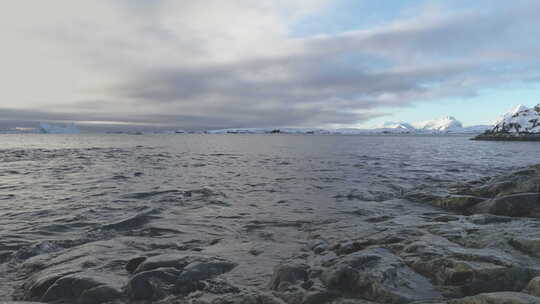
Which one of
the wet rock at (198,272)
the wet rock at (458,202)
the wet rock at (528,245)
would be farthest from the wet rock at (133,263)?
the wet rock at (458,202)

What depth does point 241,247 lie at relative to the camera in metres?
9.01

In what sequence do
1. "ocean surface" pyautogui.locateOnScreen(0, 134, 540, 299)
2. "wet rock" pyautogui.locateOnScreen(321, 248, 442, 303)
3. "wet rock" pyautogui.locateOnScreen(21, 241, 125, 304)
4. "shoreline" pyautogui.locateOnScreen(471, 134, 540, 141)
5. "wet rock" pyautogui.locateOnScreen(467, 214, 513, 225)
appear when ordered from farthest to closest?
"shoreline" pyautogui.locateOnScreen(471, 134, 540, 141) < "wet rock" pyautogui.locateOnScreen(467, 214, 513, 225) < "ocean surface" pyautogui.locateOnScreen(0, 134, 540, 299) < "wet rock" pyautogui.locateOnScreen(21, 241, 125, 304) < "wet rock" pyautogui.locateOnScreen(321, 248, 442, 303)

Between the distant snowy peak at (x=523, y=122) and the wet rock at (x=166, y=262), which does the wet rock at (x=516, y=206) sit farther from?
the distant snowy peak at (x=523, y=122)

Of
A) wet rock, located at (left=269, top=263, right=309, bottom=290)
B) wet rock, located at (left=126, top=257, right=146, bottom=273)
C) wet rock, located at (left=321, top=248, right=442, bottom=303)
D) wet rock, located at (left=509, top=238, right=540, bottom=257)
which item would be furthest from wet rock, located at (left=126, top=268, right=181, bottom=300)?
wet rock, located at (left=509, top=238, right=540, bottom=257)

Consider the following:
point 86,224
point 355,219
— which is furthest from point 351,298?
point 86,224

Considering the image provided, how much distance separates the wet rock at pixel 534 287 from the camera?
4.99 m

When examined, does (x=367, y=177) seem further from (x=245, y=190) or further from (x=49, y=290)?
(x=49, y=290)

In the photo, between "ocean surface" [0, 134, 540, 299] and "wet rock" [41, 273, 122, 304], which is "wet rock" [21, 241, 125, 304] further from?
"ocean surface" [0, 134, 540, 299]

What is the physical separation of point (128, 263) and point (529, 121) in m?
140

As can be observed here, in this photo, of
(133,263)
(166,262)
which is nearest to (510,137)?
(166,262)

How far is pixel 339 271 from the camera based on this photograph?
6.32m

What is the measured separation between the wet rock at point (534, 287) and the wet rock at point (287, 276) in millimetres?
3712

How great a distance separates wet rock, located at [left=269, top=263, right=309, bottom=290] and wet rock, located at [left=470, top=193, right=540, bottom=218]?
9.18 meters

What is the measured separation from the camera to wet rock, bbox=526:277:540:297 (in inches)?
196
